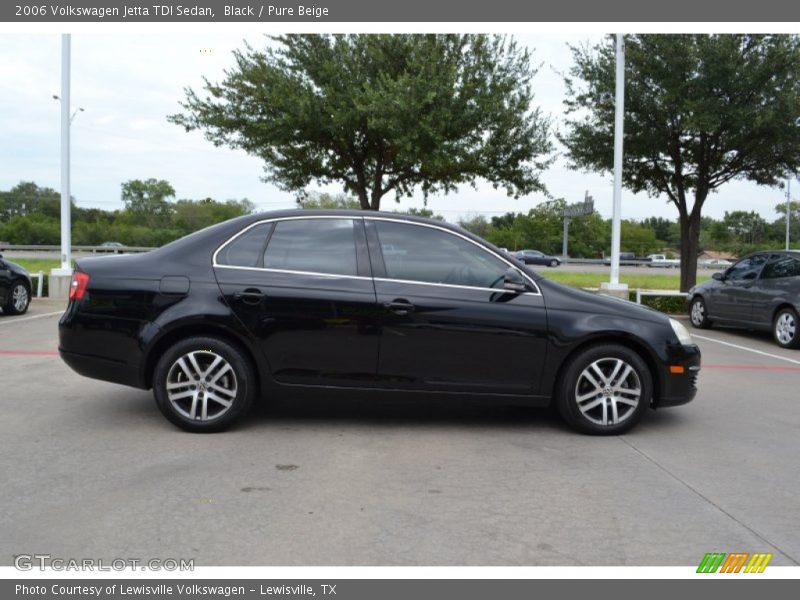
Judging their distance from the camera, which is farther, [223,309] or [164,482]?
[223,309]

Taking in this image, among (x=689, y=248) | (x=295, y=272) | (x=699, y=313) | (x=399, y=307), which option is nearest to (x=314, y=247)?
(x=295, y=272)

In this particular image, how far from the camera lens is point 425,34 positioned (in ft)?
58.0

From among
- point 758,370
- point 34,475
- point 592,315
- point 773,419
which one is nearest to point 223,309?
point 34,475

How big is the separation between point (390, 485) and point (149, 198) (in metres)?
110

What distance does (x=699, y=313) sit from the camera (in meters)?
13.3

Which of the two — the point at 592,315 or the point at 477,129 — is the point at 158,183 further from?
the point at 592,315

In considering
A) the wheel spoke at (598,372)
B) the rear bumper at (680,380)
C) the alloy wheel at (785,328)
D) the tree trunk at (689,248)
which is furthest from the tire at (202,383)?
the tree trunk at (689,248)

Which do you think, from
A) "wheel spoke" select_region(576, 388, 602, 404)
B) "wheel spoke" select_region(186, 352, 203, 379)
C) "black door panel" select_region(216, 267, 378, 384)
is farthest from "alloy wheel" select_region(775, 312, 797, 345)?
"wheel spoke" select_region(186, 352, 203, 379)

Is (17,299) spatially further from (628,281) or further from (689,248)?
(628,281)

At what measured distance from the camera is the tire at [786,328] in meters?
10.8

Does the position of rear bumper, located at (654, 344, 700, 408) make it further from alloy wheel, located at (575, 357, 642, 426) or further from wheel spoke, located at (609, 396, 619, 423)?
wheel spoke, located at (609, 396, 619, 423)

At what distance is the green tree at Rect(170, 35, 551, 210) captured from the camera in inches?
657

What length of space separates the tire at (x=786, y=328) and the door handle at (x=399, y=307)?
322 inches

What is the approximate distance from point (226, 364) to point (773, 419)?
4.77 meters
